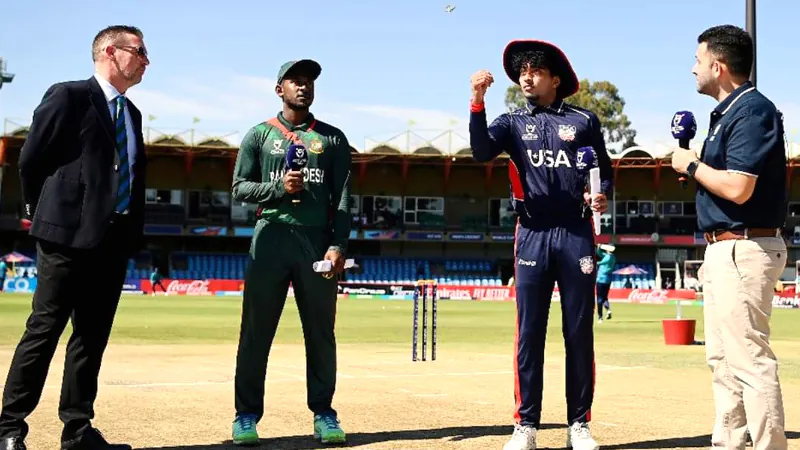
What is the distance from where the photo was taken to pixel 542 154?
21.5ft

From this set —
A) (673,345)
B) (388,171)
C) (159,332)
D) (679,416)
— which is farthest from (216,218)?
(679,416)

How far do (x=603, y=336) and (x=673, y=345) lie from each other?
125 inches

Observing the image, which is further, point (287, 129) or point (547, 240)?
point (287, 129)

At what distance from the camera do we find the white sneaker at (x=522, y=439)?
627cm

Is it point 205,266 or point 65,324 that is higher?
point 65,324

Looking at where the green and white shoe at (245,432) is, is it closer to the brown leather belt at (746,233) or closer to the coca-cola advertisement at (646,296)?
the brown leather belt at (746,233)

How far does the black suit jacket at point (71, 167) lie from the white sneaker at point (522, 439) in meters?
2.70

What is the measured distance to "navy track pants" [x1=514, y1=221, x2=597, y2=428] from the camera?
21.3 feet

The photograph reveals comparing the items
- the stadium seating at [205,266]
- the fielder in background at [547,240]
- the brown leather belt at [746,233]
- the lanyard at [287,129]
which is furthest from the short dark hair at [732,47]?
the stadium seating at [205,266]

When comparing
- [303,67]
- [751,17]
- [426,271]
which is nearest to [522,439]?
[303,67]

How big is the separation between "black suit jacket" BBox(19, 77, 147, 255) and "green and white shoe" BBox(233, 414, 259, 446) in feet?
4.92

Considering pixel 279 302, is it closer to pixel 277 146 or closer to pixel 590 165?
pixel 277 146

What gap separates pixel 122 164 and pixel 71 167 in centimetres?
31

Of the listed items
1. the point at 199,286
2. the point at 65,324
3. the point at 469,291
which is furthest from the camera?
the point at 199,286
